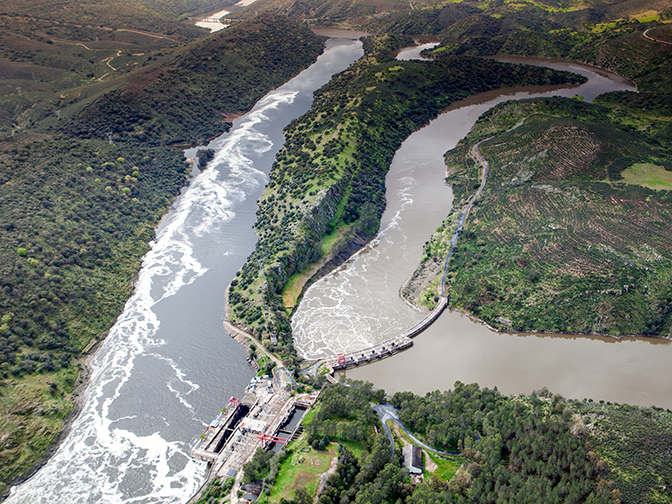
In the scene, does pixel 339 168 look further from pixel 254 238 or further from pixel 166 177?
pixel 166 177

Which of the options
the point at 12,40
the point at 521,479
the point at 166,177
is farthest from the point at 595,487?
the point at 12,40

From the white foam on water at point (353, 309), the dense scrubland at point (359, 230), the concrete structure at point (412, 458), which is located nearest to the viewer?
the dense scrubland at point (359, 230)

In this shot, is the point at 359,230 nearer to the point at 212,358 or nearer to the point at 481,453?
the point at 212,358

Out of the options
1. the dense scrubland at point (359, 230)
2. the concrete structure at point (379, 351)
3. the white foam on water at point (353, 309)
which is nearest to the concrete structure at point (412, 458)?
the dense scrubland at point (359, 230)

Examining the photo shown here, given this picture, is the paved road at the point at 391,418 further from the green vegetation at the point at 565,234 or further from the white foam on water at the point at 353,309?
the green vegetation at the point at 565,234

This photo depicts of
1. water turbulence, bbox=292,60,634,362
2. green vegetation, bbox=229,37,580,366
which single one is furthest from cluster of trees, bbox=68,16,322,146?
water turbulence, bbox=292,60,634,362

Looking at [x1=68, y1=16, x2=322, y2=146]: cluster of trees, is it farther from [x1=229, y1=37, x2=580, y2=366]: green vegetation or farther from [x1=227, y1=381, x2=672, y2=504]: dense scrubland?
[x1=227, y1=381, x2=672, y2=504]: dense scrubland
